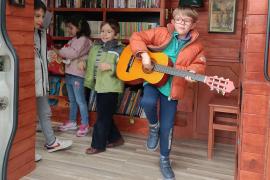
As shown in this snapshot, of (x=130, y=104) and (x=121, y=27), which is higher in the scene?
(x=121, y=27)

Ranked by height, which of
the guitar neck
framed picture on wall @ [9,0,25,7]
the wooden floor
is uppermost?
framed picture on wall @ [9,0,25,7]

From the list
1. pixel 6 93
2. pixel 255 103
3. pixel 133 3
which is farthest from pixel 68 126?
pixel 6 93

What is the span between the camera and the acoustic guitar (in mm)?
2273

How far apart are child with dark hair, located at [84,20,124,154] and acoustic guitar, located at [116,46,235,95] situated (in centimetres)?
16

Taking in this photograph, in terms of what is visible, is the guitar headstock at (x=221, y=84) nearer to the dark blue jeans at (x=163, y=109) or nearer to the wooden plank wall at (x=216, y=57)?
the dark blue jeans at (x=163, y=109)

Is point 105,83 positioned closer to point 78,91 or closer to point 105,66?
point 105,66

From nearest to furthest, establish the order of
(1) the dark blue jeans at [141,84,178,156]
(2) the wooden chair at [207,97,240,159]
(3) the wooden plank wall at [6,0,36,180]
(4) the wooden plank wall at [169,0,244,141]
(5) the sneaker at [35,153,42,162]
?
1. (3) the wooden plank wall at [6,0,36,180]
2. (1) the dark blue jeans at [141,84,178,156]
3. (5) the sneaker at [35,153,42,162]
4. (2) the wooden chair at [207,97,240,159]
5. (4) the wooden plank wall at [169,0,244,141]

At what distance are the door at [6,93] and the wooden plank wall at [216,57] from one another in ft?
9.00

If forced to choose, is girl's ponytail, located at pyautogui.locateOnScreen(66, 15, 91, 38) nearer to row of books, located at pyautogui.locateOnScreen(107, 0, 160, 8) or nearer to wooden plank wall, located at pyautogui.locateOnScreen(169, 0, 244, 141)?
row of books, located at pyautogui.locateOnScreen(107, 0, 160, 8)

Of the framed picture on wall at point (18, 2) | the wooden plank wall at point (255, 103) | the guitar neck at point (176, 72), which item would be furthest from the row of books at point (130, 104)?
the wooden plank wall at point (255, 103)

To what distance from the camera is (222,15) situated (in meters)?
3.43

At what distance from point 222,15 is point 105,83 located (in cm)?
132

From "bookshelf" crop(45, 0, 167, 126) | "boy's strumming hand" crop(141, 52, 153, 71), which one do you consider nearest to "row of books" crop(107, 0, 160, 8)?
"bookshelf" crop(45, 0, 167, 126)

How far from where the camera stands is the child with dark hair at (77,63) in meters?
3.60
